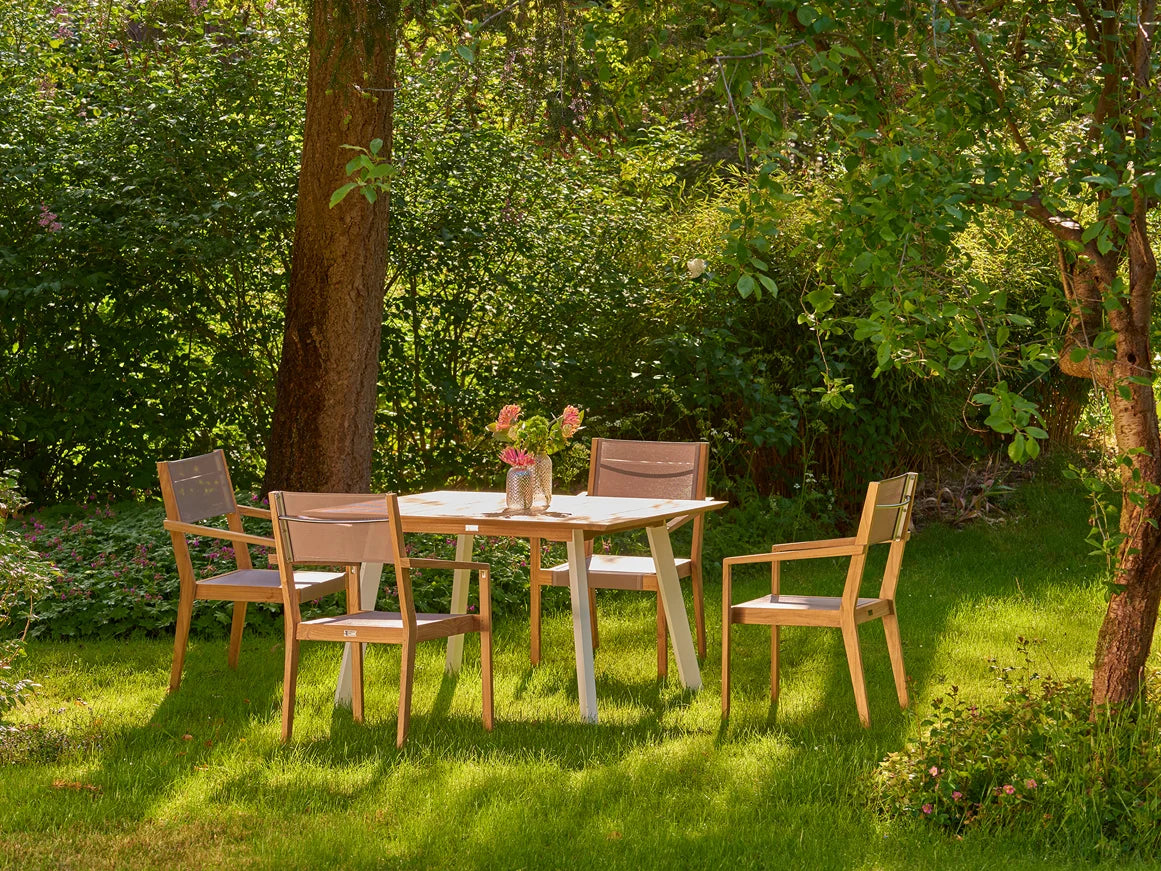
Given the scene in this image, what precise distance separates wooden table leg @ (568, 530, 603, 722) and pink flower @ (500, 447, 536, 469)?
44 centimetres

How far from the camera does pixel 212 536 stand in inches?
221

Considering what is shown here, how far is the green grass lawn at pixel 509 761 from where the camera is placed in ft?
12.6

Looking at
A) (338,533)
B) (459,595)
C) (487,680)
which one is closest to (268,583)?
(459,595)

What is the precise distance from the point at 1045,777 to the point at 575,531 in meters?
1.92

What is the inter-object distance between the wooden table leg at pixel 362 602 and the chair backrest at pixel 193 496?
71 centimetres

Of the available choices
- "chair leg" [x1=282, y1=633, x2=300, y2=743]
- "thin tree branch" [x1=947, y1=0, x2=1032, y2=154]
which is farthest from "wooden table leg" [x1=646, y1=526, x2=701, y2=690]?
"thin tree branch" [x1=947, y1=0, x2=1032, y2=154]

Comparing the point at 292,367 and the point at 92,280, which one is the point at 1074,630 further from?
the point at 92,280

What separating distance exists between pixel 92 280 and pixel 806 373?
4487 millimetres

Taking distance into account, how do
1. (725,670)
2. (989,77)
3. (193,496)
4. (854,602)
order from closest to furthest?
1. (989,77)
2. (854,602)
3. (725,670)
4. (193,496)

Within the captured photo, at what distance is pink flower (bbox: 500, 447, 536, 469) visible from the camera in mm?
5480

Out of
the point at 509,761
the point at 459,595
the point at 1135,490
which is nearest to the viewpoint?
the point at 1135,490

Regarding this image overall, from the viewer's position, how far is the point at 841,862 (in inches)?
147

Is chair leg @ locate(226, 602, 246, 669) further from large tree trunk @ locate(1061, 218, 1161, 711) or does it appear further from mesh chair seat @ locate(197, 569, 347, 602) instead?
large tree trunk @ locate(1061, 218, 1161, 711)

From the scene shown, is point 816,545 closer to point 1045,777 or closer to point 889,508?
point 889,508
